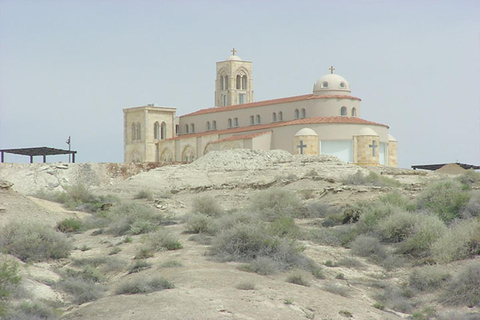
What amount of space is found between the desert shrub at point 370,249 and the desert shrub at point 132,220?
23.8 feet

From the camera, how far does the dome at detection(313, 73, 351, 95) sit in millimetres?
75062

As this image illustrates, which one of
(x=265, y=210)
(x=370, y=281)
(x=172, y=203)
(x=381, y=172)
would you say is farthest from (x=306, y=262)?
(x=381, y=172)

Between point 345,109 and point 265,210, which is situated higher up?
point 345,109

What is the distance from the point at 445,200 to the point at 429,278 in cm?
876

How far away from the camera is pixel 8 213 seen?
34.0 metres

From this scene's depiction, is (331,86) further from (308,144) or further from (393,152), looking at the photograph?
(308,144)

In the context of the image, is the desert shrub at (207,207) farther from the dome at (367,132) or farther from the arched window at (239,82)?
the arched window at (239,82)

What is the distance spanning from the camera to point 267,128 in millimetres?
73500

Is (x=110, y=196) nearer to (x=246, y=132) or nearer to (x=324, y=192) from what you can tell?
(x=324, y=192)

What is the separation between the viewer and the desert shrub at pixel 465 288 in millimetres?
22797

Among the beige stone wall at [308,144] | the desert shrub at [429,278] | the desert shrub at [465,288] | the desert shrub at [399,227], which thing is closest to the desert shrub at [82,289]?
the desert shrub at [429,278]

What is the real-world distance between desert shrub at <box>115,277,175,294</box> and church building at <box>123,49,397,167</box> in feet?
155

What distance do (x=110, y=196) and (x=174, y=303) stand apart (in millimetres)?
25280

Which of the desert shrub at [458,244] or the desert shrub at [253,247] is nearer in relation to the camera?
the desert shrub at [253,247]
